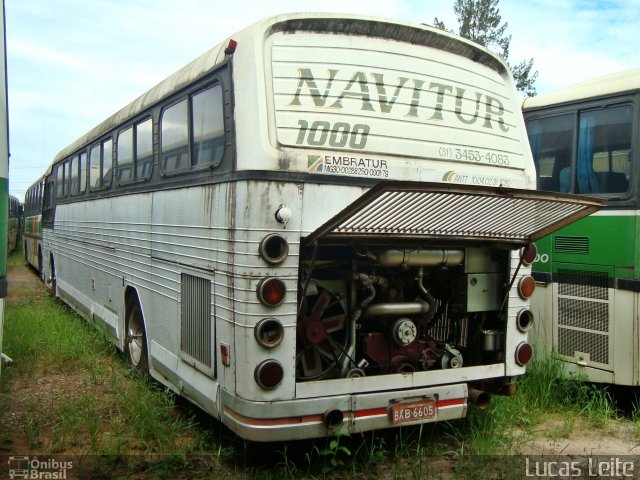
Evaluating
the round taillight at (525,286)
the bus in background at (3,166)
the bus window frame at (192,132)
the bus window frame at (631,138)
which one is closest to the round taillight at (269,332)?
the bus window frame at (192,132)

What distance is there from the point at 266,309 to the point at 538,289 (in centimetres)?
370

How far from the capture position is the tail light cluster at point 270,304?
3.95 m

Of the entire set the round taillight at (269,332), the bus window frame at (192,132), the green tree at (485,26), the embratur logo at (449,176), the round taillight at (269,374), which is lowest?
the round taillight at (269,374)

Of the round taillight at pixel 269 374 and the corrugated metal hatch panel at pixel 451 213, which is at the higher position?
the corrugated metal hatch panel at pixel 451 213

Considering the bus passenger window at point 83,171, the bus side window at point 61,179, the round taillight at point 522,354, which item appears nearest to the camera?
the round taillight at point 522,354

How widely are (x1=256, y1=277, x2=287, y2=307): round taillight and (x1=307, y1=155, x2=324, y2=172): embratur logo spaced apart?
2.46 feet

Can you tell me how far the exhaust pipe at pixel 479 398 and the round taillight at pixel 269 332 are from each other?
1.70m

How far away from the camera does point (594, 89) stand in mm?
6320

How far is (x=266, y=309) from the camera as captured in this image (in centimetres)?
398

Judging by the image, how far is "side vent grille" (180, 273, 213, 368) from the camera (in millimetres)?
4539

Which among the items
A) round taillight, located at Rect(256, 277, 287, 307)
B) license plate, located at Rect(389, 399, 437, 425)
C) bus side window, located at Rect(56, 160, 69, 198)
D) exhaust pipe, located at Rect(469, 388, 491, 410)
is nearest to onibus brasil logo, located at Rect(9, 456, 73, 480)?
round taillight, located at Rect(256, 277, 287, 307)

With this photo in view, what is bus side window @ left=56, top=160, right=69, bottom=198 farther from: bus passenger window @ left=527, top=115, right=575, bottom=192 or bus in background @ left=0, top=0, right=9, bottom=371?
bus passenger window @ left=527, top=115, right=575, bottom=192

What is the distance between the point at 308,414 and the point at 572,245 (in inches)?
141

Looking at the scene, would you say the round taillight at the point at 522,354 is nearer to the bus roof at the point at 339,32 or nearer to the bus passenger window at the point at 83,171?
the bus roof at the point at 339,32
